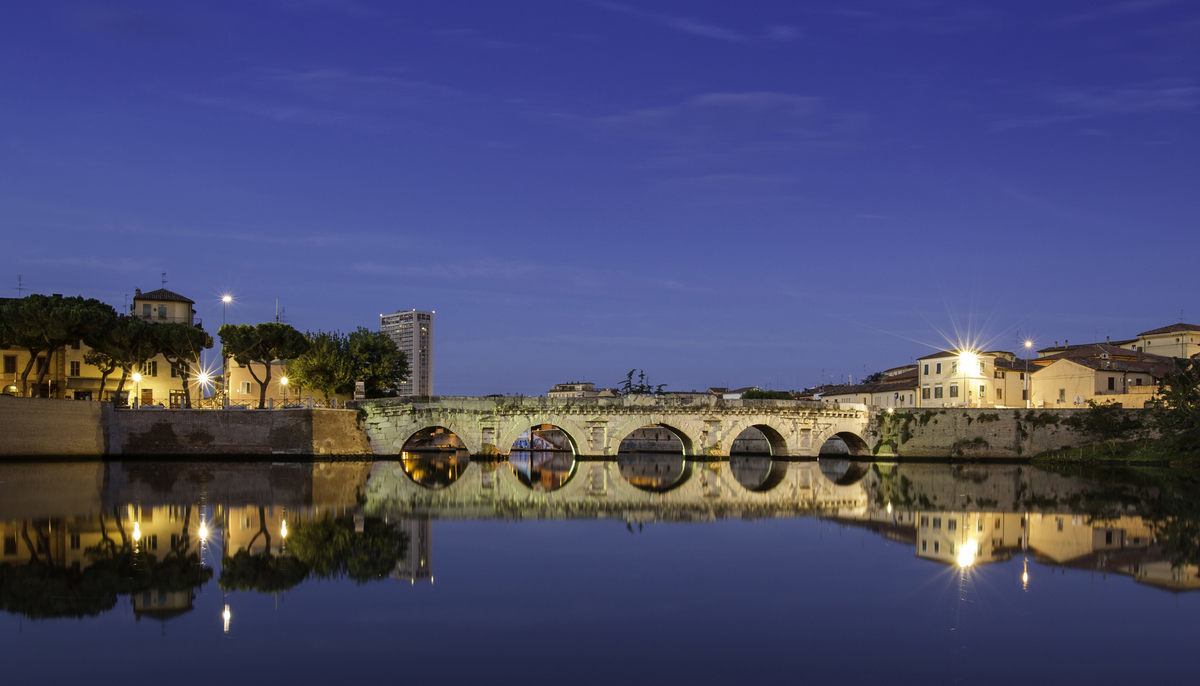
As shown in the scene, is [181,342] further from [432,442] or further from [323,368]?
[432,442]

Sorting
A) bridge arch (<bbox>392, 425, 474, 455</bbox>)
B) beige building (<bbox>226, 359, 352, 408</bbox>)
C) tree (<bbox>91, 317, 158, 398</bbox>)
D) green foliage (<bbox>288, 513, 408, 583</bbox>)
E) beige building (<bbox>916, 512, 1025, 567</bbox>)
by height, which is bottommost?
bridge arch (<bbox>392, 425, 474, 455</bbox>)

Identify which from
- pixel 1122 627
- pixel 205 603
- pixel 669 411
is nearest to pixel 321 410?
pixel 669 411

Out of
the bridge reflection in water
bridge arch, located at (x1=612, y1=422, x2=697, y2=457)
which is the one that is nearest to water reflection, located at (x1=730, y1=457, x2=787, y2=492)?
the bridge reflection in water

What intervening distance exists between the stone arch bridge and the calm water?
804 inches

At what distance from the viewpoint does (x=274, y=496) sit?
30203 mm

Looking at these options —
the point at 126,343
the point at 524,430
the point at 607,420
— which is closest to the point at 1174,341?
the point at 607,420

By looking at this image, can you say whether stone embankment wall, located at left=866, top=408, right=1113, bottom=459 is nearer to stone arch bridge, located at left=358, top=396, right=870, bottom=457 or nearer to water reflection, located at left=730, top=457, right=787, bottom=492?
stone arch bridge, located at left=358, top=396, right=870, bottom=457

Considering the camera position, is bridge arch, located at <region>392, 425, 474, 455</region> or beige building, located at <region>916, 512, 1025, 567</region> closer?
beige building, located at <region>916, 512, 1025, 567</region>

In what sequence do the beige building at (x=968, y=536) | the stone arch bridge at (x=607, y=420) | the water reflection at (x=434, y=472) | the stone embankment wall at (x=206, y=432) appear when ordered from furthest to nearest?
the stone arch bridge at (x=607, y=420) → the stone embankment wall at (x=206, y=432) → the water reflection at (x=434, y=472) → the beige building at (x=968, y=536)

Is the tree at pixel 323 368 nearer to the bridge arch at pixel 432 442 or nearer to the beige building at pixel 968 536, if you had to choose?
the bridge arch at pixel 432 442

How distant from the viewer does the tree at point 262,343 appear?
55844mm

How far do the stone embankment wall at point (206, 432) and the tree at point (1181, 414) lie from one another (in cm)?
4369

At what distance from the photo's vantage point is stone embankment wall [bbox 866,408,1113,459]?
5800 centimetres

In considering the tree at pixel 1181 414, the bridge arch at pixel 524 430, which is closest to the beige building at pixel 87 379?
the bridge arch at pixel 524 430
